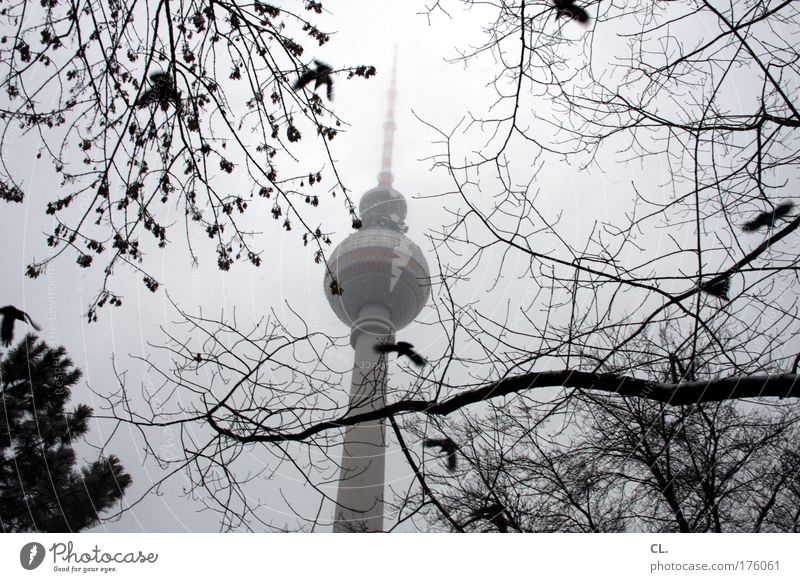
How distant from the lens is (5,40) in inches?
123

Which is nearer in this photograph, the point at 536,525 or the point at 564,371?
the point at 564,371

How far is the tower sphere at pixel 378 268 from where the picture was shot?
3703cm

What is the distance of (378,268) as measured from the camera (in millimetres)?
39969

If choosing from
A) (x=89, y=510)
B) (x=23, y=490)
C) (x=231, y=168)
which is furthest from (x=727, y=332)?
(x=23, y=490)

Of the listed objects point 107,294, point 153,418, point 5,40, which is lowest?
point 153,418

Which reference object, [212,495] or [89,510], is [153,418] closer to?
[212,495]

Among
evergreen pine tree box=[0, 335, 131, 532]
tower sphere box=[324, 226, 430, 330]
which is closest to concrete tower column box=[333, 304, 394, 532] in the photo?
evergreen pine tree box=[0, 335, 131, 532]

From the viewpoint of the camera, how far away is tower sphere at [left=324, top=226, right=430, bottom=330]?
121 ft

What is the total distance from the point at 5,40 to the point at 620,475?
16.0 ft
